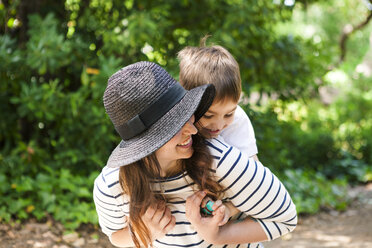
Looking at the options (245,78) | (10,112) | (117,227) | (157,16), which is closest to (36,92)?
(10,112)

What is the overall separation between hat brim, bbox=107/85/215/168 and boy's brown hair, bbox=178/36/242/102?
33cm

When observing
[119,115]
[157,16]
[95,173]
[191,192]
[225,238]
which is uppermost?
[157,16]

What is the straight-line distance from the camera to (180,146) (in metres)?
1.58

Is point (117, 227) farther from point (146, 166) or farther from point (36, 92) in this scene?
point (36, 92)

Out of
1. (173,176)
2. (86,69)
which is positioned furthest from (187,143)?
(86,69)

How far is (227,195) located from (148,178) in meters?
0.27

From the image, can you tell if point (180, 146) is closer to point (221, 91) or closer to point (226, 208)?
point (226, 208)

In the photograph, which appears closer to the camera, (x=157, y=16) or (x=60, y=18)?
(x=157, y=16)

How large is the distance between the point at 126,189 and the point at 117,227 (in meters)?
0.22

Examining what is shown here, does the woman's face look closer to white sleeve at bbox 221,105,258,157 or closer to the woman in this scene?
the woman

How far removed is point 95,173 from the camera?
3.98m

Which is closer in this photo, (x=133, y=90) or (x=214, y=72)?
(x=133, y=90)

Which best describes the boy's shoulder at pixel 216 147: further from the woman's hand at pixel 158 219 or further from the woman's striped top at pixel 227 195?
the woman's hand at pixel 158 219

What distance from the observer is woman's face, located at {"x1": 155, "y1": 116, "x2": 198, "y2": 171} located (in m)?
1.55
